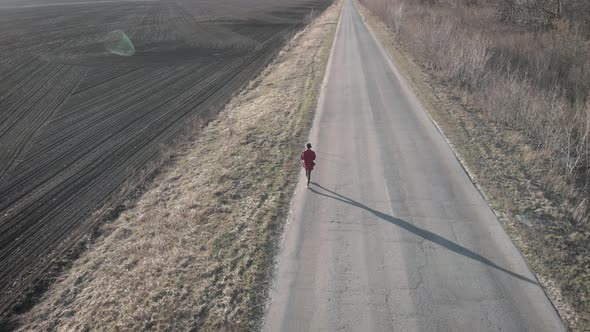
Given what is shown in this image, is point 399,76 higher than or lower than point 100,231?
higher

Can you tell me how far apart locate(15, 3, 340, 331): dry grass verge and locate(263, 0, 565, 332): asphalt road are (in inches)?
30.8

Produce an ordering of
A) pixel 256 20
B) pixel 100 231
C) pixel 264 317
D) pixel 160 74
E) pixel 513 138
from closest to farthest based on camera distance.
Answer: pixel 264 317, pixel 100 231, pixel 513 138, pixel 160 74, pixel 256 20

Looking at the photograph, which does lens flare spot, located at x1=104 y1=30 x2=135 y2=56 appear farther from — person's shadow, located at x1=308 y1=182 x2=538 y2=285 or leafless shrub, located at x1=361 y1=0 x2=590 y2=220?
person's shadow, located at x1=308 y1=182 x2=538 y2=285

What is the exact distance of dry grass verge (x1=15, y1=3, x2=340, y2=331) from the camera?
291 inches

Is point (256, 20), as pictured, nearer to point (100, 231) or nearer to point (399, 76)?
point (399, 76)

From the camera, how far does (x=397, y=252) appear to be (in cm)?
850

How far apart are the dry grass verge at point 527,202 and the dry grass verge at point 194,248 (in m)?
5.73

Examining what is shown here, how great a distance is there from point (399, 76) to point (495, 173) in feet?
40.6

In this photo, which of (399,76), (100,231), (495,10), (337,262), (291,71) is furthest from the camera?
(495,10)

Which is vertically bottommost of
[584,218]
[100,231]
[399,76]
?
[100,231]

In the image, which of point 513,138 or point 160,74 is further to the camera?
point 160,74

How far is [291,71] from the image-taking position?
2517 cm

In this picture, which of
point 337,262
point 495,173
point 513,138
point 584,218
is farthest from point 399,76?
point 337,262

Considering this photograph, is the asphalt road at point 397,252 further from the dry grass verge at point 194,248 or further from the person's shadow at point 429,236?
the dry grass verge at point 194,248
